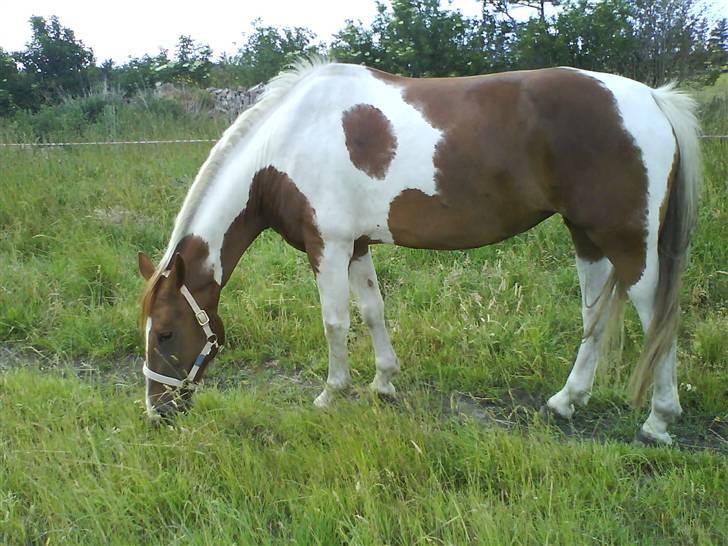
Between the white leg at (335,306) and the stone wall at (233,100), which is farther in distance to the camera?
the stone wall at (233,100)

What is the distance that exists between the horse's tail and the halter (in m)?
2.07

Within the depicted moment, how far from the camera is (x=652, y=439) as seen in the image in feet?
9.12

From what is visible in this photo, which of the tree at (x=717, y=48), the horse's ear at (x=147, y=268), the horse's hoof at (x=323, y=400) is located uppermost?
the tree at (x=717, y=48)

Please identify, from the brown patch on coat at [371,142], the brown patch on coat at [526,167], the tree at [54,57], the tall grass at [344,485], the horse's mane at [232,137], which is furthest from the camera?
the tree at [54,57]

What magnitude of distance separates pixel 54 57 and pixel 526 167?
51.9 feet

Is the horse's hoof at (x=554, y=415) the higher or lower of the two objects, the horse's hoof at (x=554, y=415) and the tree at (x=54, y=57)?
A: the lower

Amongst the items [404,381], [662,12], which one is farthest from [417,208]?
A: [662,12]

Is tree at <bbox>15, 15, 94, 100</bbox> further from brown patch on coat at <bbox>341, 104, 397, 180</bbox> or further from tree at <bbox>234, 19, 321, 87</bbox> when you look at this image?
brown patch on coat at <bbox>341, 104, 397, 180</bbox>

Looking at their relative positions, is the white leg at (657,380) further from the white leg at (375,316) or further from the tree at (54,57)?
the tree at (54,57)

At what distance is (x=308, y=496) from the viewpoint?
2.24 metres

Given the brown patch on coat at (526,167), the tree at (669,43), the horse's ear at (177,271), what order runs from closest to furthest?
the brown patch on coat at (526,167)
the horse's ear at (177,271)
the tree at (669,43)

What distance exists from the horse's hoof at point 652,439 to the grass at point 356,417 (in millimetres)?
96

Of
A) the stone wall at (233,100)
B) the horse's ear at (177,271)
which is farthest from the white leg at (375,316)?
the stone wall at (233,100)

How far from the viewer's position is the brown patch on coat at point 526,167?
8.76 ft
